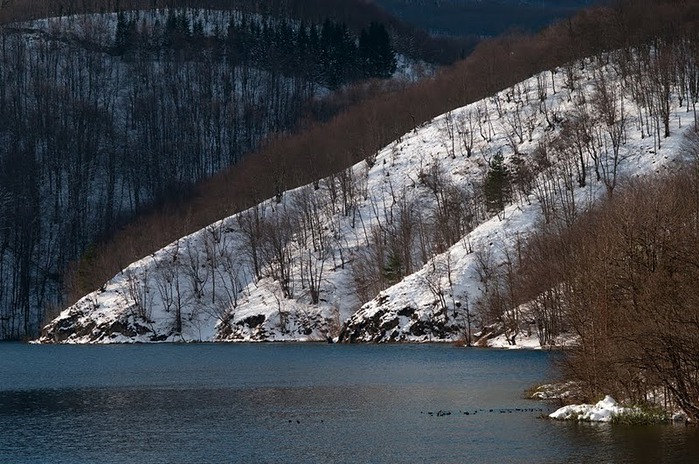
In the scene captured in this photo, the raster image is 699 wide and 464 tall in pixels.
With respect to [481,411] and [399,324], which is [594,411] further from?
[399,324]

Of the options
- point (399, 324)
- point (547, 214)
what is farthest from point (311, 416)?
point (547, 214)

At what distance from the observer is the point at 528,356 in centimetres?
8131

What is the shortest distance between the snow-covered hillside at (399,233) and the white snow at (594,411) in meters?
63.0

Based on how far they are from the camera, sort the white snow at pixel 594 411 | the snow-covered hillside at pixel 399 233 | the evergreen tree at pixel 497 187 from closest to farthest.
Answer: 1. the white snow at pixel 594 411
2. the snow-covered hillside at pixel 399 233
3. the evergreen tree at pixel 497 187

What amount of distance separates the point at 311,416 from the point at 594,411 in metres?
15.2

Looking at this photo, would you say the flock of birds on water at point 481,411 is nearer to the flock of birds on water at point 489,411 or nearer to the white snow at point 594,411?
the flock of birds on water at point 489,411

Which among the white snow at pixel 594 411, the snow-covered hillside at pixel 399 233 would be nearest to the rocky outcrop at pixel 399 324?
the snow-covered hillside at pixel 399 233

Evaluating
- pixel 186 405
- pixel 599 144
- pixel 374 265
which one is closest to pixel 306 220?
pixel 374 265

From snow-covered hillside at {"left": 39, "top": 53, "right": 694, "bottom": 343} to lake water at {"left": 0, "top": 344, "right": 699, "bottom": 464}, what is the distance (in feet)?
93.7

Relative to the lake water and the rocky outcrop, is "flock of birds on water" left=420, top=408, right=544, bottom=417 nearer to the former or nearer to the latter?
the lake water

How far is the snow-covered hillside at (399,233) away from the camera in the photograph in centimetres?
11562

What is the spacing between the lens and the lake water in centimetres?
3806

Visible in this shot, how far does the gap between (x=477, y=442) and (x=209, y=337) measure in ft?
323

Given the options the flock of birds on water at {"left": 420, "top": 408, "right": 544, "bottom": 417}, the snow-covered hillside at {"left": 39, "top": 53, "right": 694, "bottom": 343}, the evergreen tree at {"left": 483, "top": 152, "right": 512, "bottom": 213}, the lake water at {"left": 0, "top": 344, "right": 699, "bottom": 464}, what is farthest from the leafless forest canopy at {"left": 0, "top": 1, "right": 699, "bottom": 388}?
the lake water at {"left": 0, "top": 344, "right": 699, "bottom": 464}
